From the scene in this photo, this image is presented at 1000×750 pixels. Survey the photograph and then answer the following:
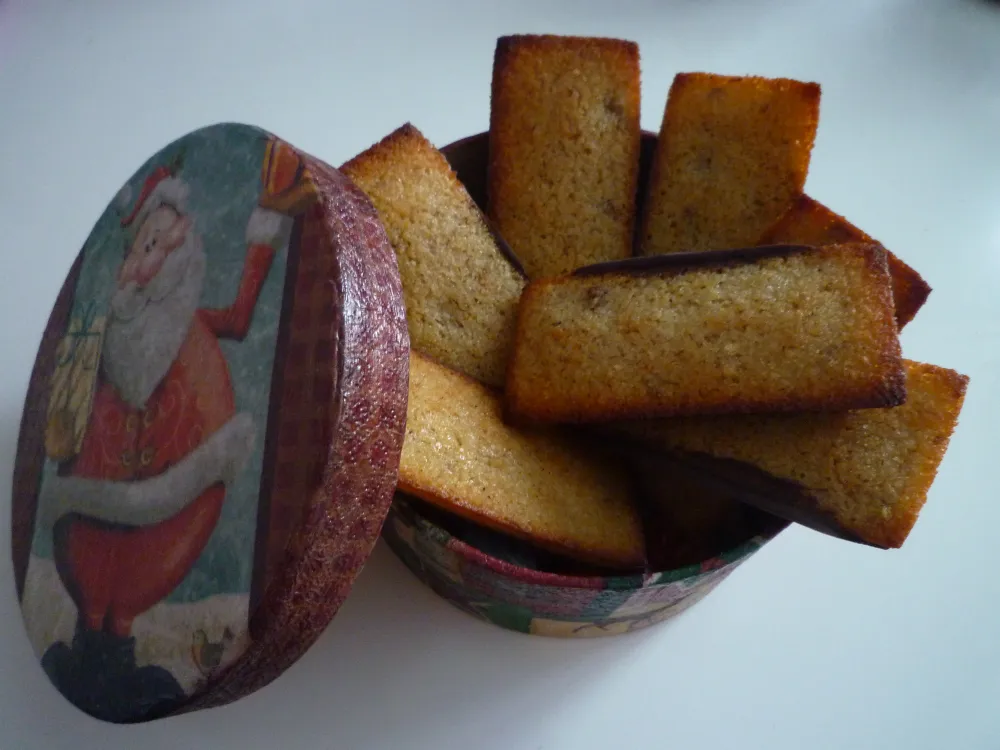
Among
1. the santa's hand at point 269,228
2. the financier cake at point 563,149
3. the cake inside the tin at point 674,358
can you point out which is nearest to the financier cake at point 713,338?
the cake inside the tin at point 674,358

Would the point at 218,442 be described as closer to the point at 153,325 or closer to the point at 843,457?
the point at 153,325

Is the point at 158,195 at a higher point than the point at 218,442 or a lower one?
higher

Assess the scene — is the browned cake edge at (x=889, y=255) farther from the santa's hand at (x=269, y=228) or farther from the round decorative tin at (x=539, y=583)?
the santa's hand at (x=269, y=228)

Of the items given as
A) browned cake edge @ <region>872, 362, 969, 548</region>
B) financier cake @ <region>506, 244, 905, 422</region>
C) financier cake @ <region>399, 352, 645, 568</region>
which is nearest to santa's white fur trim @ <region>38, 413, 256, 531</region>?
financier cake @ <region>399, 352, 645, 568</region>

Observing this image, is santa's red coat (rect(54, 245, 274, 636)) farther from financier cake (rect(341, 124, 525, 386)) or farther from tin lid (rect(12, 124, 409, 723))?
financier cake (rect(341, 124, 525, 386))

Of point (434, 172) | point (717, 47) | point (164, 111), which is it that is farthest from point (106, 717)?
point (717, 47)

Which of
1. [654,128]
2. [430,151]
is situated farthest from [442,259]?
[654,128]

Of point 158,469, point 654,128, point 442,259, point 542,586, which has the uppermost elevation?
point 654,128
